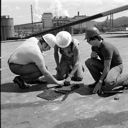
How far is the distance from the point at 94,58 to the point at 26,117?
1.76 m

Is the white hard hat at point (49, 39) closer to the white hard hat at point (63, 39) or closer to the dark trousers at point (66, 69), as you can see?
Answer: the white hard hat at point (63, 39)

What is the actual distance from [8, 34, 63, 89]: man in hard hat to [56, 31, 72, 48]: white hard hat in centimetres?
12

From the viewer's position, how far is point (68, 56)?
16.9ft

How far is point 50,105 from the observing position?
13.3 ft

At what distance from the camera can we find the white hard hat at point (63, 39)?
4.64 metres

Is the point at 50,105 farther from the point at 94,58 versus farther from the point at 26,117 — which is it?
the point at 94,58

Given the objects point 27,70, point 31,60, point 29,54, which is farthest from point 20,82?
point 29,54

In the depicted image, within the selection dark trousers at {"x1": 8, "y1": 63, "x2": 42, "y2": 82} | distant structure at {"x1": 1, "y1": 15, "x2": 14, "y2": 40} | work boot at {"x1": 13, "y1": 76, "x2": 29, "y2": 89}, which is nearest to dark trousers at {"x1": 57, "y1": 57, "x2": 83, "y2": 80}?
dark trousers at {"x1": 8, "y1": 63, "x2": 42, "y2": 82}

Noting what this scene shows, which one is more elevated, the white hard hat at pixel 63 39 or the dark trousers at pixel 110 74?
the white hard hat at pixel 63 39

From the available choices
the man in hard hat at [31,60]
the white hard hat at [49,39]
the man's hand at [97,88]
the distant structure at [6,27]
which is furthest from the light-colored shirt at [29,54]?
the distant structure at [6,27]

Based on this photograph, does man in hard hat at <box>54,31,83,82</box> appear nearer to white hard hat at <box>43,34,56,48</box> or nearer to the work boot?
white hard hat at <box>43,34,56,48</box>

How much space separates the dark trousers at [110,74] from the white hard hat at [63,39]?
52cm

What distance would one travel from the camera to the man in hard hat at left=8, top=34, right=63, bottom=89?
450 cm

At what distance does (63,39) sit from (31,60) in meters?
0.66
